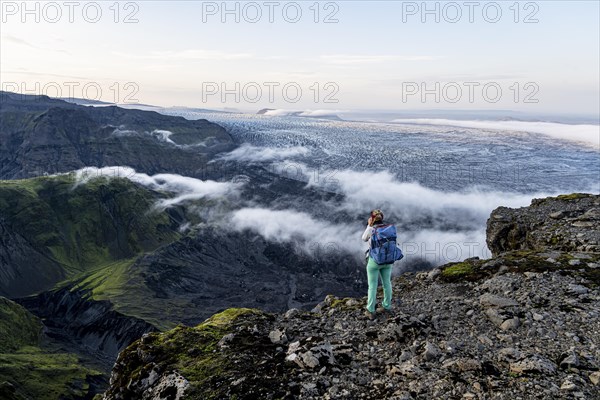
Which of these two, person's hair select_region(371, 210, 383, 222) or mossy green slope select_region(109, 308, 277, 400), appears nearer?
mossy green slope select_region(109, 308, 277, 400)

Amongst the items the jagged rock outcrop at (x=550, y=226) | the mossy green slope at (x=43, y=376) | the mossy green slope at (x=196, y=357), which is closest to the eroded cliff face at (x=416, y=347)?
the mossy green slope at (x=196, y=357)

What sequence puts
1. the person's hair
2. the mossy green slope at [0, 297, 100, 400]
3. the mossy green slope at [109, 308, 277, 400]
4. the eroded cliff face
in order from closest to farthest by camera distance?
the eroded cliff face → the mossy green slope at [109, 308, 277, 400] → the person's hair → the mossy green slope at [0, 297, 100, 400]

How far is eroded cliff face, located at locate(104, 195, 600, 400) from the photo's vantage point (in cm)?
1104

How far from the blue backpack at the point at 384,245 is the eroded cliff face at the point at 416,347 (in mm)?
2274

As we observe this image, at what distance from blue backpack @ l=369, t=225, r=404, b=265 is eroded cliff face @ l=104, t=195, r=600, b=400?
227cm

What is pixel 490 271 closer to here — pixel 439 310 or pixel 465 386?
pixel 439 310

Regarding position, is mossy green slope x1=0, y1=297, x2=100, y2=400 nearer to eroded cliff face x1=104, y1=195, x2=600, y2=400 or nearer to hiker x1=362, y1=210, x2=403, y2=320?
eroded cliff face x1=104, y1=195, x2=600, y2=400

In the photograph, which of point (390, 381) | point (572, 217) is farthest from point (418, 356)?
point (572, 217)

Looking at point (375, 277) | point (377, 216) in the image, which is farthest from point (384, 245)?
point (375, 277)

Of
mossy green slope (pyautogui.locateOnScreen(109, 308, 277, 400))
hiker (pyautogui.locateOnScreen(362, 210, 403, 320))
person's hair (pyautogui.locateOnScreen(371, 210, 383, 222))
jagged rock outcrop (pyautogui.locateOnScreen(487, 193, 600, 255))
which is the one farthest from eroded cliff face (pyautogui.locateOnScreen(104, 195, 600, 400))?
person's hair (pyautogui.locateOnScreen(371, 210, 383, 222))

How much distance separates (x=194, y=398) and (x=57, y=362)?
228m

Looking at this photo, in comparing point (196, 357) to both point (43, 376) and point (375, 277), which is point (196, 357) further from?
point (43, 376)

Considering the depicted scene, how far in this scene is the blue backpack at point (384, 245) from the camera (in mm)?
14855

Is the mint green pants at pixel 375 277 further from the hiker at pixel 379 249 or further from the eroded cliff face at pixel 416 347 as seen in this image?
the eroded cliff face at pixel 416 347
